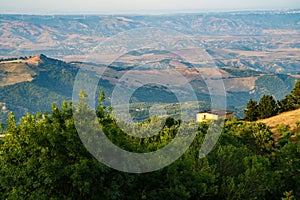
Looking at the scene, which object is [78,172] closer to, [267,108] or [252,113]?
[267,108]

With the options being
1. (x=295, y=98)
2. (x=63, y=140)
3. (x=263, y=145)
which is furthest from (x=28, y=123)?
(x=295, y=98)

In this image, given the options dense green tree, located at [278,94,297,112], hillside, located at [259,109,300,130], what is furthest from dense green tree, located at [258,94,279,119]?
hillside, located at [259,109,300,130]

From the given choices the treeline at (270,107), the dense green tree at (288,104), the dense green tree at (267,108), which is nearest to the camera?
the dense green tree at (267,108)

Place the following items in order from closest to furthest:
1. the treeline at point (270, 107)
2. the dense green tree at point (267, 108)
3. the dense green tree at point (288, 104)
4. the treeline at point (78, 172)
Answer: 1. the treeline at point (78, 172)
2. the dense green tree at point (267, 108)
3. the treeline at point (270, 107)
4. the dense green tree at point (288, 104)

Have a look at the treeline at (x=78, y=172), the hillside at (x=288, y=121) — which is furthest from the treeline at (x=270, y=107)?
the treeline at (x=78, y=172)

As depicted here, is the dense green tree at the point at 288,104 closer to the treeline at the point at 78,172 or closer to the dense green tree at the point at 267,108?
the dense green tree at the point at 267,108

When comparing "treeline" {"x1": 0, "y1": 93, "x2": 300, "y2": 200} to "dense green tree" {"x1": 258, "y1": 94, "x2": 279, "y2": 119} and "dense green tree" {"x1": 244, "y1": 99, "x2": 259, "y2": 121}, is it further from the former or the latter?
"dense green tree" {"x1": 244, "y1": 99, "x2": 259, "y2": 121}

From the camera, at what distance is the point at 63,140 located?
66.5 feet

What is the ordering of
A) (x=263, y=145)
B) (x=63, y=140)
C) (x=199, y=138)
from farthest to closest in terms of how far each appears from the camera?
(x=263, y=145)
(x=199, y=138)
(x=63, y=140)

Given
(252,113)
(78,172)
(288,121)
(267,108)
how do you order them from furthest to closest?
(252,113) < (267,108) < (288,121) < (78,172)

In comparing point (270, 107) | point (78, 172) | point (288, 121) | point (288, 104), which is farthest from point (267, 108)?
point (78, 172)

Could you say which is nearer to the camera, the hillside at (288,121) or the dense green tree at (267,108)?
the hillside at (288,121)

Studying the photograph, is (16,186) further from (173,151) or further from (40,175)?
(173,151)

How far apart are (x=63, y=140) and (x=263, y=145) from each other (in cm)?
3259
